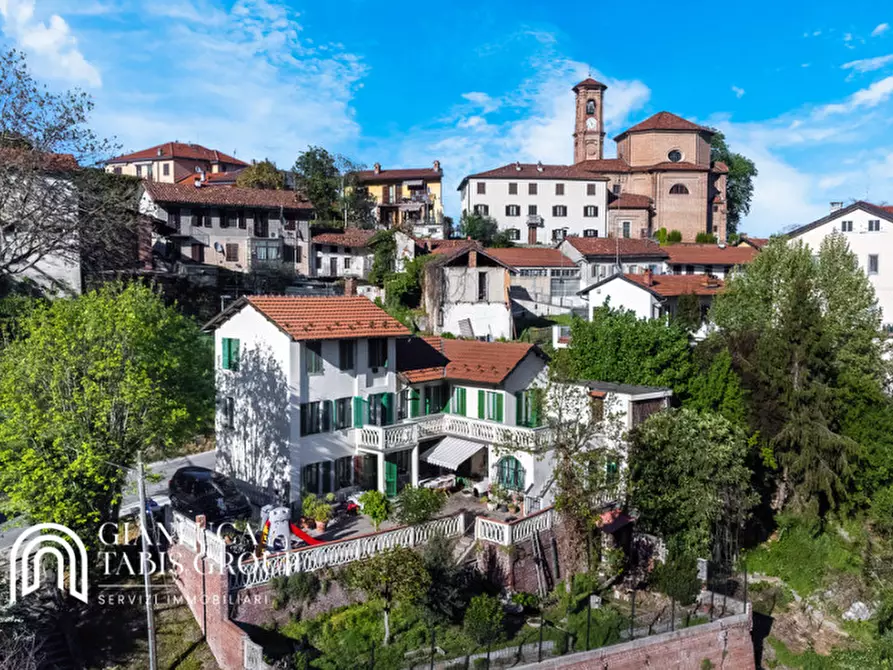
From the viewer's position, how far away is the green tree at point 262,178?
68.8 metres

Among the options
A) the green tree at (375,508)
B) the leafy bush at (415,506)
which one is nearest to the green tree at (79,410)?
the green tree at (375,508)

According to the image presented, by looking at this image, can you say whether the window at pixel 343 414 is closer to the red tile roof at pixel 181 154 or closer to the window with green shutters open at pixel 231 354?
the window with green shutters open at pixel 231 354

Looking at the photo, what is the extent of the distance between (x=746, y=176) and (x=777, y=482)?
251 ft

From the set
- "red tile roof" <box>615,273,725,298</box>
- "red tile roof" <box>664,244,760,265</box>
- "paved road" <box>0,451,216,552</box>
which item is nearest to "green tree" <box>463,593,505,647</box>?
"paved road" <box>0,451,216,552</box>

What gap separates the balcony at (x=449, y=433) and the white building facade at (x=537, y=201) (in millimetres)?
51356

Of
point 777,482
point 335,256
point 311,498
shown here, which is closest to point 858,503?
point 777,482

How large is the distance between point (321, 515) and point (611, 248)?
4514cm

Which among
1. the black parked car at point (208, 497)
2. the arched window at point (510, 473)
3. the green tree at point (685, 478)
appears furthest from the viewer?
the arched window at point (510, 473)

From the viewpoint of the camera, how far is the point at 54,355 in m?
19.5

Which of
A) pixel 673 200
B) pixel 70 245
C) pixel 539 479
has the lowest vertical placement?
pixel 539 479

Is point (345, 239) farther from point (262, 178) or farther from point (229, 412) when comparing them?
point (229, 412)

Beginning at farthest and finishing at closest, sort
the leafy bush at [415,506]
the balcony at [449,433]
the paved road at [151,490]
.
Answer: the balcony at [449,433] < the leafy bush at [415,506] < the paved road at [151,490]

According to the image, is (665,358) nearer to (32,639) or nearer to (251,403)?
(251,403)

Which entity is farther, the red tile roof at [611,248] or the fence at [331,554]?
the red tile roof at [611,248]
